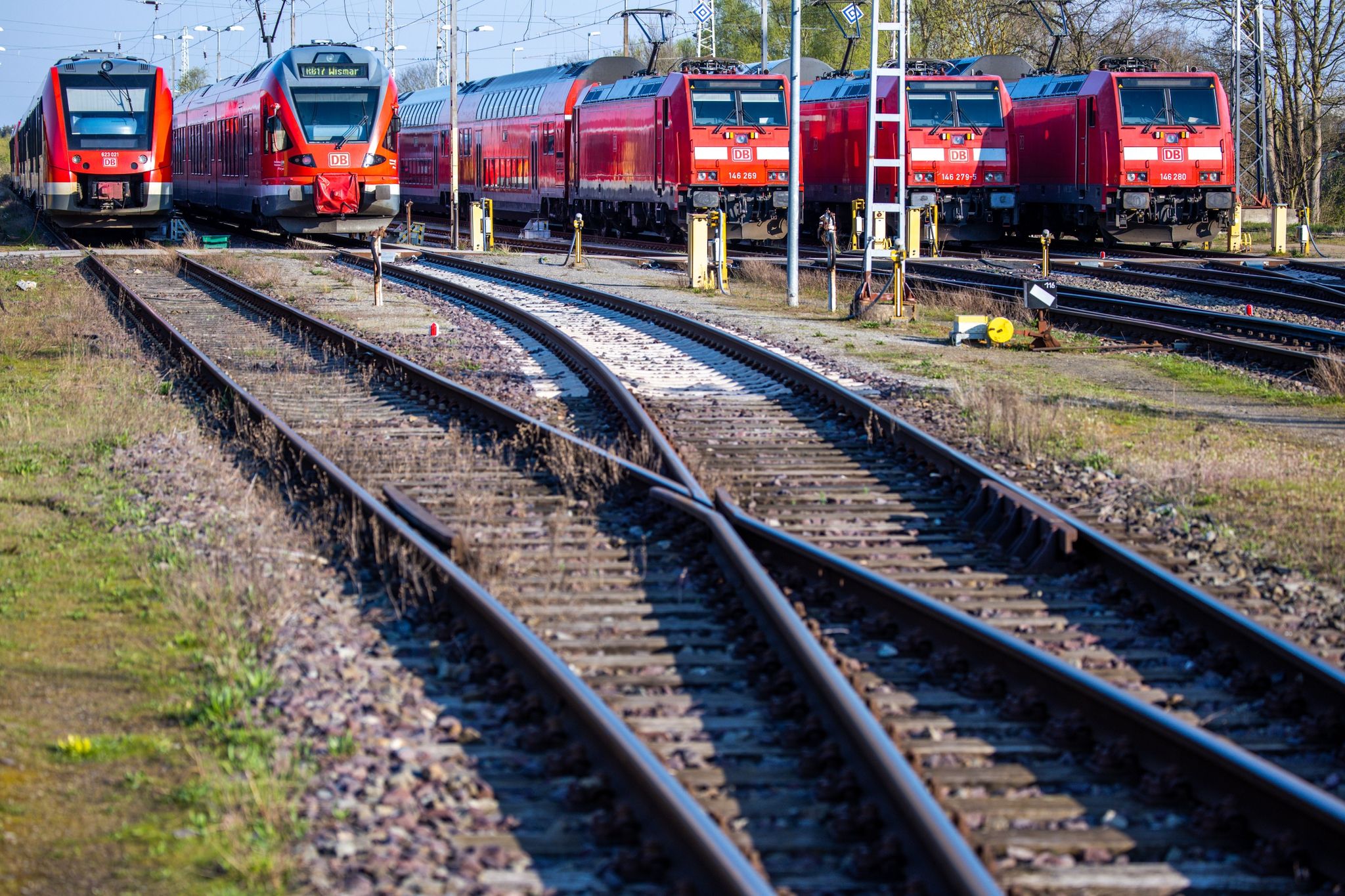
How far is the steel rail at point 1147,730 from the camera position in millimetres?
3977

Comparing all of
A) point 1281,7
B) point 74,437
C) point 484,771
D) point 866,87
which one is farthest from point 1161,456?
point 1281,7

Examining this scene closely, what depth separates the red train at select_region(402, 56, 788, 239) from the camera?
97.3ft

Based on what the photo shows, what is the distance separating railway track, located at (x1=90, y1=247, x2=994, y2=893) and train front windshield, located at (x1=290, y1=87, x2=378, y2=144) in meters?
20.5

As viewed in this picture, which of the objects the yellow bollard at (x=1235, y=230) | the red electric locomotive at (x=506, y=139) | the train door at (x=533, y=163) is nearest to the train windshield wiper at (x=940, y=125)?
the yellow bollard at (x=1235, y=230)

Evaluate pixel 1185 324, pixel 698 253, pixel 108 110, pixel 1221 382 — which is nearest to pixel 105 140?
pixel 108 110

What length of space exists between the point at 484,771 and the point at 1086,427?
7.00m

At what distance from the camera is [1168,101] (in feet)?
94.0

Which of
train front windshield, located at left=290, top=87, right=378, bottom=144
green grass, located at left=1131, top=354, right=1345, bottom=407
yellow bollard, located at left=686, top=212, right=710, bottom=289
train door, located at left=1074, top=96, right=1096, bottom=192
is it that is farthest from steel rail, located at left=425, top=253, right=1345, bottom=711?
train front windshield, located at left=290, top=87, right=378, bottom=144

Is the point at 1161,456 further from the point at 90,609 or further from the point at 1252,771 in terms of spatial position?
the point at 90,609

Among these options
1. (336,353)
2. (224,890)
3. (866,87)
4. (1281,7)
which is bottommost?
(224,890)

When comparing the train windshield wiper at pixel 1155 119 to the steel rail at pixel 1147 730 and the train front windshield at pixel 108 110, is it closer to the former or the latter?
the train front windshield at pixel 108 110

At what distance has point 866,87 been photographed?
31.0 meters

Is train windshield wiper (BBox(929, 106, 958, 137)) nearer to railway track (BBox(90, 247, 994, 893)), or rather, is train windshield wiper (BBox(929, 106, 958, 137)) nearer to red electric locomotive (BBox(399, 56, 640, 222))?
red electric locomotive (BBox(399, 56, 640, 222))

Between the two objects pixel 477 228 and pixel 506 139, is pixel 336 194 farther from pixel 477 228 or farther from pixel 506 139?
pixel 506 139
